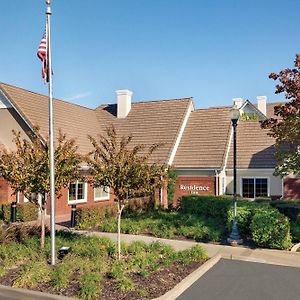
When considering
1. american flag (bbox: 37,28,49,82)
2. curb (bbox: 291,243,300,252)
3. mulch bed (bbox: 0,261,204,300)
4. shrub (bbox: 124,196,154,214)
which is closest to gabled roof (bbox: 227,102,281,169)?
shrub (bbox: 124,196,154,214)

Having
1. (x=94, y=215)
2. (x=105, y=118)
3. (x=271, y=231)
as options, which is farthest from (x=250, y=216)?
(x=105, y=118)

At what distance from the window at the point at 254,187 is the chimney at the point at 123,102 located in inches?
421

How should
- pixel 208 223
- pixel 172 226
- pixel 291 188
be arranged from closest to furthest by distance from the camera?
pixel 172 226
pixel 208 223
pixel 291 188

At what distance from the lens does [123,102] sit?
2966 cm

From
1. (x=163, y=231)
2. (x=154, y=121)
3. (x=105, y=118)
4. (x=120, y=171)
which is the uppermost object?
(x=105, y=118)

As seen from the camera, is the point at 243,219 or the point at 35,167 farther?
the point at 243,219

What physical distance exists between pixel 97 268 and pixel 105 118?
21.3m

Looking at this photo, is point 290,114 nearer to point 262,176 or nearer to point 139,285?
point 139,285

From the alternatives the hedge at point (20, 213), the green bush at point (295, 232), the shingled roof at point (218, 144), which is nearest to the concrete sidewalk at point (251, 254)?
the green bush at point (295, 232)

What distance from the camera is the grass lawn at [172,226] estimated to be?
14.0 meters

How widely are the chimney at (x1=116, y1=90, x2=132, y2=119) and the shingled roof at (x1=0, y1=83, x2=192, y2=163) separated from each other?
43 cm

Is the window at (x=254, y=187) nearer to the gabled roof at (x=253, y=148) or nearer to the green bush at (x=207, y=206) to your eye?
the gabled roof at (x=253, y=148)

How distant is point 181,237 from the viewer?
14.1 metres

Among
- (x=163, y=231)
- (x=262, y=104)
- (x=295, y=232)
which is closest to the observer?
(x=295, y=232)
